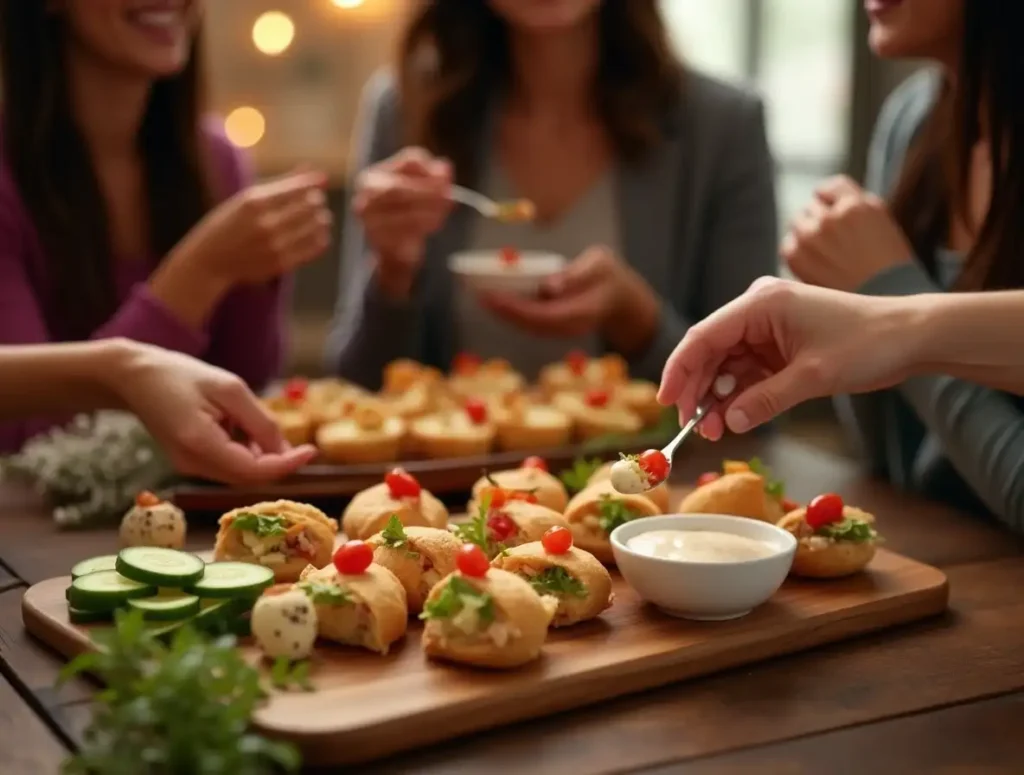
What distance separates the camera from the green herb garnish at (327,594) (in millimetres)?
1189

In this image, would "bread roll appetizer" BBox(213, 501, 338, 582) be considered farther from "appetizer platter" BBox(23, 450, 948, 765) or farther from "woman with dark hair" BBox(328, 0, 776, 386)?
"woman with dark hair" BBox(328, 0, 776, 386)

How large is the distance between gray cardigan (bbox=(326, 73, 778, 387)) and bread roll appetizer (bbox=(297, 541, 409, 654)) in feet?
4.67

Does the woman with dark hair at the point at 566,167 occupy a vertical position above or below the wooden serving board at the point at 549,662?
above

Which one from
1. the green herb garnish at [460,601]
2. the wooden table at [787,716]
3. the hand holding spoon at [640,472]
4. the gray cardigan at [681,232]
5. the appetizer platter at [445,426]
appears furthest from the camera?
the gray cardigan at [681,232]

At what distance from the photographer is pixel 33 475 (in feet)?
6.34

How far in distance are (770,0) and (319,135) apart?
82.6 inches

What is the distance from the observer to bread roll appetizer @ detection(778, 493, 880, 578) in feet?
4.67

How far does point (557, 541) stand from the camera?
1.30 meters

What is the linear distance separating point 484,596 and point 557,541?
6.5 inches

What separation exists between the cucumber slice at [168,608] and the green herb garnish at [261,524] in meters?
0.17

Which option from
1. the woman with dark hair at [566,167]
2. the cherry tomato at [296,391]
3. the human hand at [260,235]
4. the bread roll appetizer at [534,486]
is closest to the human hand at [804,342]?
the bread roll appetizer at [534,486]

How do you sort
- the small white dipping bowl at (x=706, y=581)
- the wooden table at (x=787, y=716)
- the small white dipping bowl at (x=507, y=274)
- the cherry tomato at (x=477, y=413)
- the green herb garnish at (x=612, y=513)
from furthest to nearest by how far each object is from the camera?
the small white dipping bowl at (x=507, y=274) → the cherry tomato at (x=477, y=413) → the green herb garnish at (x=612, y=513) → the small white dipping bowl at (x=706, y=581) → the wooden table at (x=787, y=716)

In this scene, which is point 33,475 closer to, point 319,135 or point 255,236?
point 255,236

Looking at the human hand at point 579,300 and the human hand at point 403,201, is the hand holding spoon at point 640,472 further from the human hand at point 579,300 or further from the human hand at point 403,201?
the human hand at point 403,201
